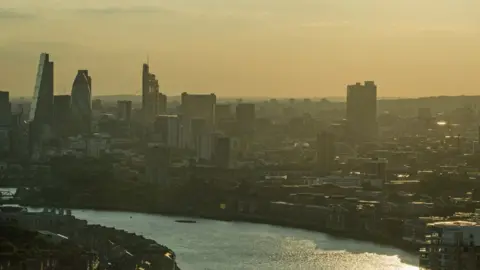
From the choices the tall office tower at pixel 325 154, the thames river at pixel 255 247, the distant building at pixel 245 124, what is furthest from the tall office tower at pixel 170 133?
the thames river at pixel 255 247

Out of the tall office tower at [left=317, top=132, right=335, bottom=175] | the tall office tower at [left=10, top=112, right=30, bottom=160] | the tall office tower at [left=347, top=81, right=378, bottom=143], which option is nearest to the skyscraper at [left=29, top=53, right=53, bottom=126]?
the tall office tower at [left=10, top=112, right=30, bottom=160]

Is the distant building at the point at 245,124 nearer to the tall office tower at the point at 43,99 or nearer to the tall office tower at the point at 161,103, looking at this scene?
the tall office tower at the point at 161,103

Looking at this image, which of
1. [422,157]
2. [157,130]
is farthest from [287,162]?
[157,130]

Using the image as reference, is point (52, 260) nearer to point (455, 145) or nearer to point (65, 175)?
point (65, 175)

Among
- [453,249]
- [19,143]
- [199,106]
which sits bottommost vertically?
[453,249]

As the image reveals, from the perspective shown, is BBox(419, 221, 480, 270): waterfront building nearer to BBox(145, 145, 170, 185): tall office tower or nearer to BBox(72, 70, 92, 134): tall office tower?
BBox(145, 145, 170, 185): tall office tower

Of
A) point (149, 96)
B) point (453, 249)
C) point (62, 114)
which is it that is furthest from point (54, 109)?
point (453, 249)

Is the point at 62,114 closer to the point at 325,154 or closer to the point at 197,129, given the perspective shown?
the point at 197,129
